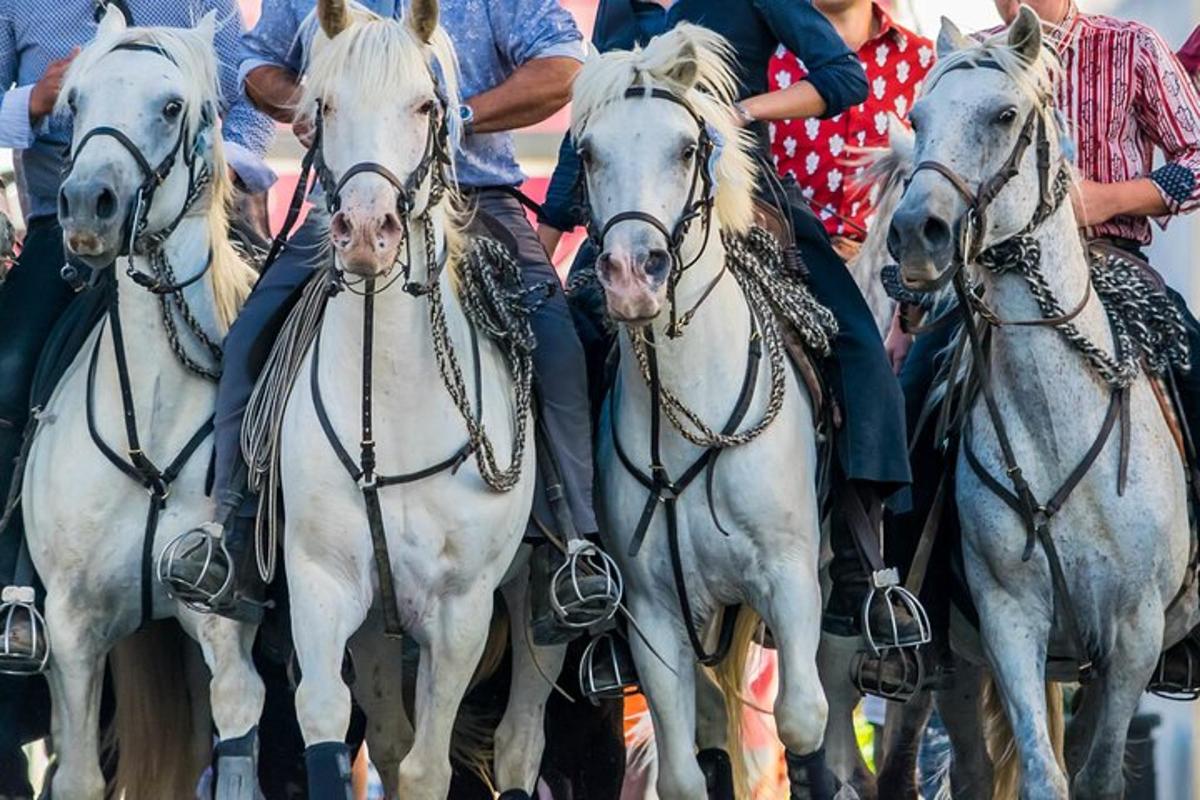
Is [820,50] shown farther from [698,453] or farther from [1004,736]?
[1004,736]

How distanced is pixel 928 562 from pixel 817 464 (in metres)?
0.59

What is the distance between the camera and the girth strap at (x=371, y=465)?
717 cm

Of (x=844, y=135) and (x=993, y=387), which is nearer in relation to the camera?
(x=993, y=387)

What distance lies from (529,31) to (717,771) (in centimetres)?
237

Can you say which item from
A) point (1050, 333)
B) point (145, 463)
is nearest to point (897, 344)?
point (1050, 333)

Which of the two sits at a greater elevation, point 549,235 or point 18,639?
point 549,235

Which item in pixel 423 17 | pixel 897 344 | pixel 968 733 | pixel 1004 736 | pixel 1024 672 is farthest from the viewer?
pixel 897 344

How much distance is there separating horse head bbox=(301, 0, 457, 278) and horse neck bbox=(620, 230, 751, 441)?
0.79 metres

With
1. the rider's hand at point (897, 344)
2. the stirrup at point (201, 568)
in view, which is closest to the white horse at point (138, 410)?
the stirrup at point (201, 568)

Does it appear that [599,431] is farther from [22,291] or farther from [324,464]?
[22,291]

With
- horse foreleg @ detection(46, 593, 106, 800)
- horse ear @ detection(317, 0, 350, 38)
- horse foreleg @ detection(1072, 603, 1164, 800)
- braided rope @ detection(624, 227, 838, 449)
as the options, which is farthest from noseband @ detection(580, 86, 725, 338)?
horse foreleg @ detection(46, 593, 106, 800)

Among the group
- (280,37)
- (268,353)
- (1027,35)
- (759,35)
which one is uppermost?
(759,35)

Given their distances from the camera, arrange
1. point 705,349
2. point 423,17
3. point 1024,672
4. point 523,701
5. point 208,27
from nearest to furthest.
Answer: point 423,17, point 705,349, point 1024,672, point 523,701, point 208,27

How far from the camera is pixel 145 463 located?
7.72 meters
